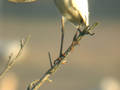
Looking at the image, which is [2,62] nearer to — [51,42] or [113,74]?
[51,42]

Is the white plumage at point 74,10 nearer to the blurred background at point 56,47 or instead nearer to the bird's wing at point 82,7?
the bird's wing at point 82,7

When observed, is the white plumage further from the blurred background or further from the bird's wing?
the blurred background

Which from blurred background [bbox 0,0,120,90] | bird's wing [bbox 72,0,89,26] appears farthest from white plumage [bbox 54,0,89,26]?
blurred background [bbox 0,0,120,90]

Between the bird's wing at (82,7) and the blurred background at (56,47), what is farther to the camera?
the blurred background at (56,47)

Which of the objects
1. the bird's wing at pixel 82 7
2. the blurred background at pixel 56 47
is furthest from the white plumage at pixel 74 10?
the blurred background at pixel 56 47

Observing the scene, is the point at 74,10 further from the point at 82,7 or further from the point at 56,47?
the point at 56,47
